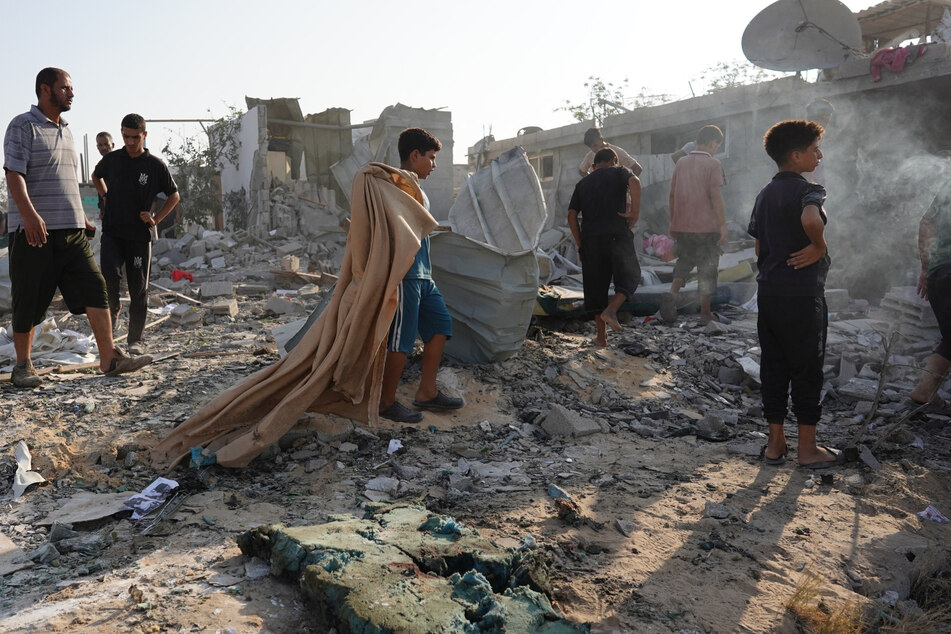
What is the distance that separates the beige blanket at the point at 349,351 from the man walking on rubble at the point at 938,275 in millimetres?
2940

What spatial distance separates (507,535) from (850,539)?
1.40m

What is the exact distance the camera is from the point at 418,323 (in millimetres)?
4152

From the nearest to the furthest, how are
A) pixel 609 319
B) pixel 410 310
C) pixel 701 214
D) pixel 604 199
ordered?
pixel 410 310
pixel 604 199
pixel 609 319
pixel 701 214

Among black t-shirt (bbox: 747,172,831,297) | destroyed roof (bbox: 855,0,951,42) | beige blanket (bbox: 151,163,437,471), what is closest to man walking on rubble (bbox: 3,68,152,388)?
beige blanket (bbox: 151,163,437,471)

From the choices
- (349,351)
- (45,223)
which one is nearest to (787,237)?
(349,351)

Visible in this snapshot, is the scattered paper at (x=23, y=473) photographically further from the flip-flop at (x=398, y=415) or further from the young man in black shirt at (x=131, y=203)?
the young man in black shirt at (x=131, y=203)

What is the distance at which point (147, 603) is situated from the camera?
2078 millimetres

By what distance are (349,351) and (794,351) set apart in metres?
2.15

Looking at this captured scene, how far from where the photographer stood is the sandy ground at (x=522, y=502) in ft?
7.38

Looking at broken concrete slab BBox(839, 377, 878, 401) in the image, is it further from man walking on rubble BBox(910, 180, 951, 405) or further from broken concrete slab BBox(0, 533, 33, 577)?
broken concrete slab BBox(0, 533, 33, 577)

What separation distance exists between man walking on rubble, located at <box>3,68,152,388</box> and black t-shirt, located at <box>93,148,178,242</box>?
2.38 feet

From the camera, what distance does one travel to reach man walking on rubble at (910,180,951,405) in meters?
4.11

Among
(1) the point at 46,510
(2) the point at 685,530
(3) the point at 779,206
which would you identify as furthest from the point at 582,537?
(1) the point at 46,510

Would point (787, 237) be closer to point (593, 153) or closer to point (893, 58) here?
point (593, 153)
